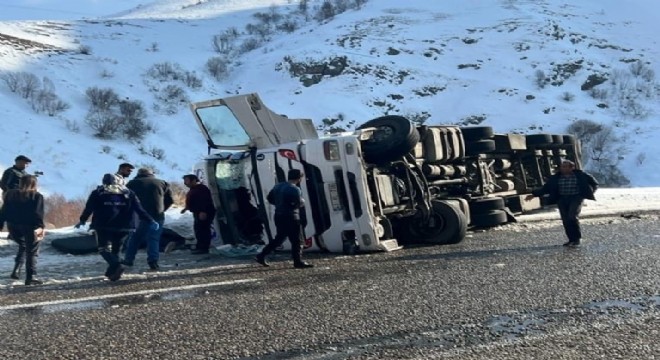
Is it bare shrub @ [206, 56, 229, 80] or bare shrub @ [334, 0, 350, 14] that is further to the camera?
bare shrub @ [334, 0, 350, 14]

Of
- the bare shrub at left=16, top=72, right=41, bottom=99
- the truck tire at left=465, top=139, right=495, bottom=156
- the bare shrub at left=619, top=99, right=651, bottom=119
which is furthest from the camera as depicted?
the bare shrub at left=619, top=99, right=651, bottom=119

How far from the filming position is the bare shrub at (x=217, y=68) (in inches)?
2451

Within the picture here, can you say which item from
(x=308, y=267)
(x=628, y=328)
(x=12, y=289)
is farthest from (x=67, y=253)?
(x=628, y=328)

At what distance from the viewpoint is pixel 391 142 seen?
31.7 feet

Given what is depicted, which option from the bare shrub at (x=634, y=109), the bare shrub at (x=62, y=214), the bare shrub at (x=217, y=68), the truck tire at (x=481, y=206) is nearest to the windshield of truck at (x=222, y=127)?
the truck tire at (x=481, y=206)

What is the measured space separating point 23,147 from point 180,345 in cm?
3763

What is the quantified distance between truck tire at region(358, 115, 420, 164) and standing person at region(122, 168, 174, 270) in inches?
107

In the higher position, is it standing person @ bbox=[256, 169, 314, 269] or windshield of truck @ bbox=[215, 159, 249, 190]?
windshield of truck @ bbox=[215, 159, 249, 190]

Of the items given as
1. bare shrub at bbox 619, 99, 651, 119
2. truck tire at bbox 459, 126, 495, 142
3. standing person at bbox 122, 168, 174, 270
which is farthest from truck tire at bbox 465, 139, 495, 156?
bare shrub at bbox 619, 99, 651, 119

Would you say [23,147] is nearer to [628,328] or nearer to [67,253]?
[67,253]

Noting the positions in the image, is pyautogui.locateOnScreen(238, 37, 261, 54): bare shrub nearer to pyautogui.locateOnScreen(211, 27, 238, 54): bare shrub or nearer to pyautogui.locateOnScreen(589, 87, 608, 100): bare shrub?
pyautogui.locateOnScreen(211, 27, 238, 54): bare shrub

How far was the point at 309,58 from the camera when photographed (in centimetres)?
6334

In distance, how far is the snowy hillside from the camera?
145 feet

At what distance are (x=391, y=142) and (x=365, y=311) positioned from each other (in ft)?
14.3
